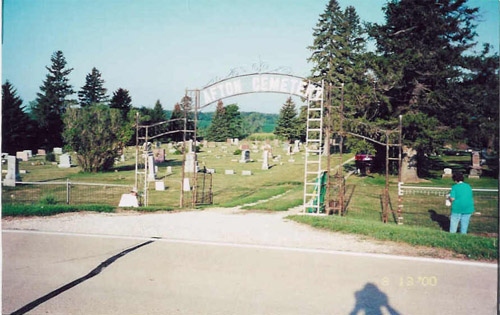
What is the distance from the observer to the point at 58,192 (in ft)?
51.6

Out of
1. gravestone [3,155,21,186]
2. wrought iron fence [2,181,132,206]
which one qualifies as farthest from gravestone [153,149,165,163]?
gravestone [3,155,21,186]

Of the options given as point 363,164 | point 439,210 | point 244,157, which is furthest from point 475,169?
point 244,157

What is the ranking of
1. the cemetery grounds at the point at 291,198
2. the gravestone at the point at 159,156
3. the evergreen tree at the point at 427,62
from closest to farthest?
the cemetery grounds at the point at 291,198 < the evergreen tree at the point at 427,62 < the gravestone at the point at 159,156

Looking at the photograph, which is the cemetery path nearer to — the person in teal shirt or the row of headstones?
the person in teal shirt

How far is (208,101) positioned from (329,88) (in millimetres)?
3558

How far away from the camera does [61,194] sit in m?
15.3

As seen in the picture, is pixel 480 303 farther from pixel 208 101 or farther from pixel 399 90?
pixel 399 90

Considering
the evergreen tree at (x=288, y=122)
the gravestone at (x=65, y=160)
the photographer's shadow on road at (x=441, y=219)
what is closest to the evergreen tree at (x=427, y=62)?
the photographer's shadow on road at (x=441, y=219)

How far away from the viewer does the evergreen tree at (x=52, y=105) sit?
123ft

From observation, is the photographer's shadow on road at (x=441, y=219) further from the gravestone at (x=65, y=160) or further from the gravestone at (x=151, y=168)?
the gravestone at (x=65, y=160)

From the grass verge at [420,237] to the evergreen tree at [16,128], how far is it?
31.4 metres

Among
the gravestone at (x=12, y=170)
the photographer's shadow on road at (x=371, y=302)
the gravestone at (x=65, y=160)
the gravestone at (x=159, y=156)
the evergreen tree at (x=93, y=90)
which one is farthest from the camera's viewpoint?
the evergreen tree at (x=93, y=90)

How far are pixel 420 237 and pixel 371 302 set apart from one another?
330 cm

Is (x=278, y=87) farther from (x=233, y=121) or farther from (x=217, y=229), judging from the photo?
(x=233, y=121)
